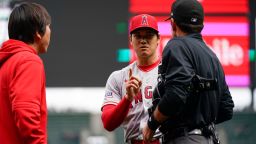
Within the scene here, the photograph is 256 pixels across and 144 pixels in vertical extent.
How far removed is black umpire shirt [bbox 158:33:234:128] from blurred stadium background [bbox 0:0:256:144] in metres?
6.43

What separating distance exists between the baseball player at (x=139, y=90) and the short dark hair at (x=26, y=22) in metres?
0.76

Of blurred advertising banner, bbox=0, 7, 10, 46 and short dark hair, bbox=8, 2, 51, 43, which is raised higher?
short dark hair, bbox=8, 2, 51, 43

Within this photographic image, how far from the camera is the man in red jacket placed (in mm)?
3463

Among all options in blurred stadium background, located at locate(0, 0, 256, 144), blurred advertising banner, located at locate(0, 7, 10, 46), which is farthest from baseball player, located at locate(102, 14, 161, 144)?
blurred advertising banner, located at locate(0, 7, 10, 46)

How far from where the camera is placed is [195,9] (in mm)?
3980

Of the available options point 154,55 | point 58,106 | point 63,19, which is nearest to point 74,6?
point 63,19

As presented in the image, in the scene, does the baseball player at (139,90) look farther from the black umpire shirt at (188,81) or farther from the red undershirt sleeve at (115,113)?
the black umpire shirt at (188,81)

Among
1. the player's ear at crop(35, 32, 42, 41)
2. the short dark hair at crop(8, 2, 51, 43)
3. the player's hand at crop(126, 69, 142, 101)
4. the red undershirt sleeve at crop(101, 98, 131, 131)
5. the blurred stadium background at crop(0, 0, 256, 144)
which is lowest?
the blurred stadium background at crop(0, 0, 256, 144)

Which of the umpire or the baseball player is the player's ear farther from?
the baseball player

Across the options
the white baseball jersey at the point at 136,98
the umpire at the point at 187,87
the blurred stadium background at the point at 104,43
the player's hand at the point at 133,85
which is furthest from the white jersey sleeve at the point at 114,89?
the blurred stadium background at the point at 104,43

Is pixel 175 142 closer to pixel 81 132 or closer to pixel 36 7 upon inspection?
pixel 36 7

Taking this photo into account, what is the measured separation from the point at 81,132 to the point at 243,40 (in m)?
2.58

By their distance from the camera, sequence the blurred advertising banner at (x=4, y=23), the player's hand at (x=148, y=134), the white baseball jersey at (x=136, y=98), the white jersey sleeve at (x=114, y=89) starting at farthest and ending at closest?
the blurred advertising banner at (x=4, y=23) → the white jersey sleeve at (x=114, y=89) → the white baseball jersey at (x=136, y=98) → the player's hand at (x=148, y=134)

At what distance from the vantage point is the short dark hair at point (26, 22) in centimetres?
367
